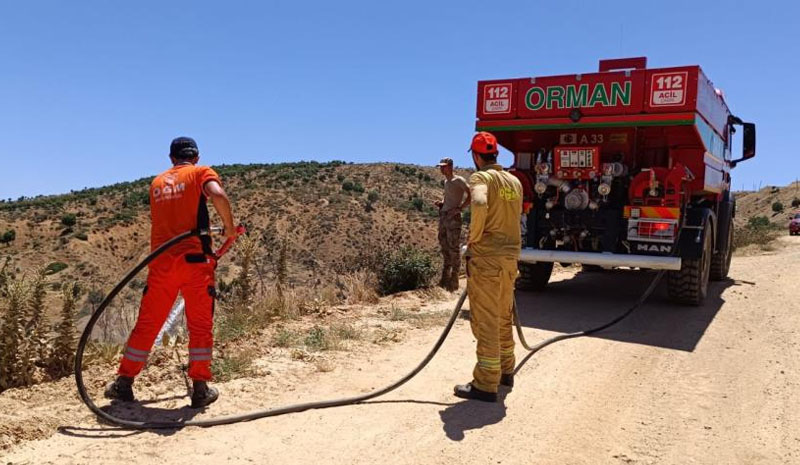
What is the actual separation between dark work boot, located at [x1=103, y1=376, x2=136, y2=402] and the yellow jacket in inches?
107

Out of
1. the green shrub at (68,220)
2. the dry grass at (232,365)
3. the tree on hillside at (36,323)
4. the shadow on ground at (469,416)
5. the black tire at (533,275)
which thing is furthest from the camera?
the green shrub at (68,220)

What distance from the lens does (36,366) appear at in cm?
466

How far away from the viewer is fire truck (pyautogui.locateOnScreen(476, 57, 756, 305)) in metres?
7.56

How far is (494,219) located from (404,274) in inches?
200

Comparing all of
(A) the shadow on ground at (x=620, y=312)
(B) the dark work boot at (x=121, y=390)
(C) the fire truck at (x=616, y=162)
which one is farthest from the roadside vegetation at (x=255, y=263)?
(C) the fire truck at (x=616, y=162)

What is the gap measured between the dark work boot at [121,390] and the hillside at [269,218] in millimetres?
29821

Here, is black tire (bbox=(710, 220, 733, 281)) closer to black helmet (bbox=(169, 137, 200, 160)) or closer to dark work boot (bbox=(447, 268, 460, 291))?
dark work boot (bbox=(447, 268, 460, 291))

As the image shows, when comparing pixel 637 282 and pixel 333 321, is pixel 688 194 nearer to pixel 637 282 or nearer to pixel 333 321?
pixel 637 282

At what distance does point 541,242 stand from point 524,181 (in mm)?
925

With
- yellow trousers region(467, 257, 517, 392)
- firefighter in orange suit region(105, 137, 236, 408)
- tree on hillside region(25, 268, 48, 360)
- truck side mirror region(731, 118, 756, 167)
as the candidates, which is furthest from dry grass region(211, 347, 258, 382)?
truck side mirror region(731, 118, 756, 167)

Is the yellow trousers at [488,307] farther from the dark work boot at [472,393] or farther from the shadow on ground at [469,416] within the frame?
the shadow on ground at [469,416]

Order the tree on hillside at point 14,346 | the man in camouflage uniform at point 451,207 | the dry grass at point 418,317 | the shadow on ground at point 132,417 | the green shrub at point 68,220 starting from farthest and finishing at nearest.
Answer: the green shrub at point 68,220
the man in camouflage uniform at point 451,207
the dry grass at point 418,317
the tree on hillside at point 14,346
the shadow on ground at point 132,417

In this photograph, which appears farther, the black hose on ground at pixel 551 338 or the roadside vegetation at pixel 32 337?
the black hose on ground at pixel 551 338

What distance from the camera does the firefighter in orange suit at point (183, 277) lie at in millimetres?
4176
